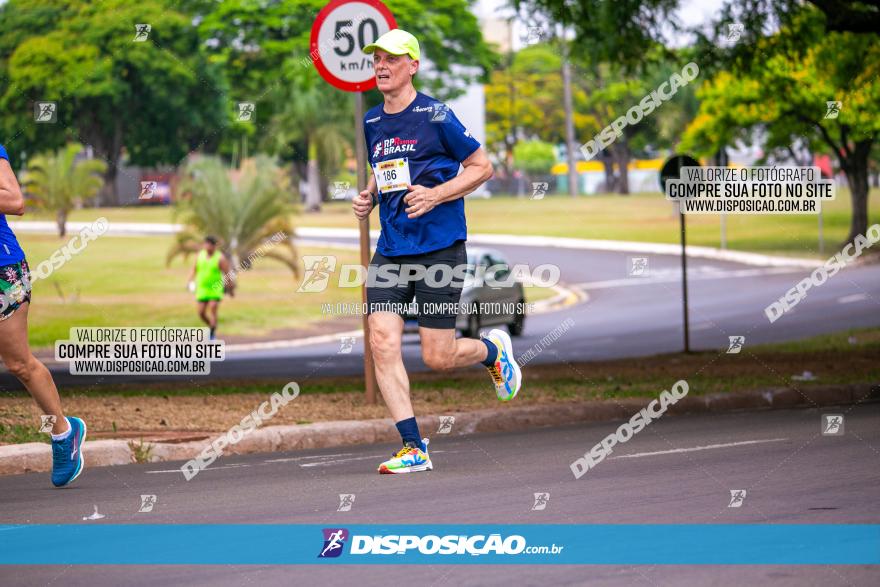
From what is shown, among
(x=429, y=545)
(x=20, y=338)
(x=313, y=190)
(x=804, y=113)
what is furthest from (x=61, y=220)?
(x=429, y=545)

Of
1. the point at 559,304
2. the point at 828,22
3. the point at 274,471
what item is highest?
the point at 828,22

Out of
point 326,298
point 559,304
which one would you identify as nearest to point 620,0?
point 559,304

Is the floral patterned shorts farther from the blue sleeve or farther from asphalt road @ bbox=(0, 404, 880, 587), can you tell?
the blue sleeve

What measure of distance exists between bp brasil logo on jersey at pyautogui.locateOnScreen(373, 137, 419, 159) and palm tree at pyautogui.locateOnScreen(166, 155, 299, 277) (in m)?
26.8

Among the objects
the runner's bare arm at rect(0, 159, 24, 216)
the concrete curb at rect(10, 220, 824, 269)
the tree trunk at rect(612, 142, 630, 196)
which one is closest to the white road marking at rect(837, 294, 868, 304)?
the concrete curb at rect(10, 220, 824, 269)

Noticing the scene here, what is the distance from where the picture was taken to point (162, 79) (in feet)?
201

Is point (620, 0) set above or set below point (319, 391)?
above

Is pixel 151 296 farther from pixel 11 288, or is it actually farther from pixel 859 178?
pixel 11 288

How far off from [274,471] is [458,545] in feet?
9.39

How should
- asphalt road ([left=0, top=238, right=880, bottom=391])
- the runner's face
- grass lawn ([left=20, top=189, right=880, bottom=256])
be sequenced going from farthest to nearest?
grass lawn ([left=20, top=189, right=880, bottom=256]) → asphalt road ([left=0, top=238, right=880, bottom=391]) → the runner's face

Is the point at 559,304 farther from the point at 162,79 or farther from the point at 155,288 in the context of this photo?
the point at 162,79

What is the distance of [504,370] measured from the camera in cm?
875

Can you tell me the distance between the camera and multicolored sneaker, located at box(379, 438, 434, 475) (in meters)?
7.99

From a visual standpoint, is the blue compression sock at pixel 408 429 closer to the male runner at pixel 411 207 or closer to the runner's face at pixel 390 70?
the male runner at pixel 411 207
